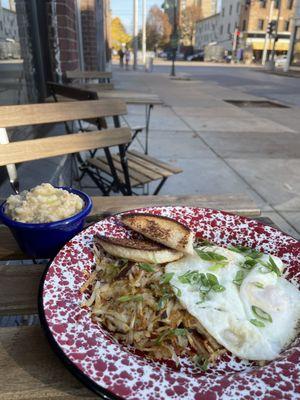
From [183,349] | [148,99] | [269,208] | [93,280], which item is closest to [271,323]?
[183,349]

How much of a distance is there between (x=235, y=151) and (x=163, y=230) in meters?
5.85

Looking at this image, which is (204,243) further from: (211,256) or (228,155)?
(228,155)

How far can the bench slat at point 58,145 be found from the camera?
2037 mm

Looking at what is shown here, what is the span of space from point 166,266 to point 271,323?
340 mm

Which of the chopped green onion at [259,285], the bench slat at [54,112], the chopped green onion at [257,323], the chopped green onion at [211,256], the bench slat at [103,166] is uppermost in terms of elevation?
the bench slat at [54,112]

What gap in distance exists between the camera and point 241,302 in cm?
98

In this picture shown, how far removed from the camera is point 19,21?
4559mm

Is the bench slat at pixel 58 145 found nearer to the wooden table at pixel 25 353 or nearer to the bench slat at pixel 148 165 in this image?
the wooden table at pixel 25 353

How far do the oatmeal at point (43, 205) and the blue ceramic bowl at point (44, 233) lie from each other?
0.03 meters

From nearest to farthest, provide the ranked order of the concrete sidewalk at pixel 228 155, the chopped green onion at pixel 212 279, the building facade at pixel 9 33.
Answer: the chopped green onion at pixel 212 279, the building facade at pixel 9 33, the concrete sidewalk at pixel 228 155

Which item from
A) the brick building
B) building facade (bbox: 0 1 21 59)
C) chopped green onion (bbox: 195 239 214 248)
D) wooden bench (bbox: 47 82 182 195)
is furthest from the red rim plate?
the brick building

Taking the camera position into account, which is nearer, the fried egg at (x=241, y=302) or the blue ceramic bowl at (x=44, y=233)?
the fried egg at (x=241, y=302)

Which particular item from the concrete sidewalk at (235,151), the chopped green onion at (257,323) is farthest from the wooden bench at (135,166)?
the chopped green onion at (257,323)

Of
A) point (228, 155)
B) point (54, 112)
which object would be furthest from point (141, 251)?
point (228, 155)
